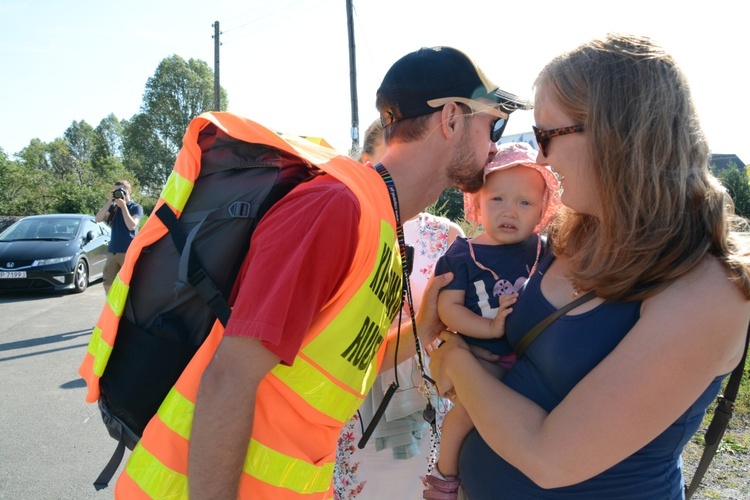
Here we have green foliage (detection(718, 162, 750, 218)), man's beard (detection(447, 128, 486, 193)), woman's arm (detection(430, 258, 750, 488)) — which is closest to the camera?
woman's arm (detection(430, 258, 750, 488))

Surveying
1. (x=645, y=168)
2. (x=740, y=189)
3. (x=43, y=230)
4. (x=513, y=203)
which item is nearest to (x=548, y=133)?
(x=645, y=168)

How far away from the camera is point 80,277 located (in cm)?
1142

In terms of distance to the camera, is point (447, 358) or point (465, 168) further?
point (465, 168)

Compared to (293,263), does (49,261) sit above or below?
below

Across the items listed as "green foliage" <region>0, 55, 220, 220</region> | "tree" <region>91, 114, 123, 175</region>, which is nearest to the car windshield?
"green foliage" <region>0, 55, 220, 220</region>

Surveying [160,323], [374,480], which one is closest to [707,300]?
[160,323]

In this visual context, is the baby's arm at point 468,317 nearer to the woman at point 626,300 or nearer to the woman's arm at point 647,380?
the woman at point 626,300

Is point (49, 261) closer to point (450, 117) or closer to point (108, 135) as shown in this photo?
point (450, 117)

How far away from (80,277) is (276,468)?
11.6 m

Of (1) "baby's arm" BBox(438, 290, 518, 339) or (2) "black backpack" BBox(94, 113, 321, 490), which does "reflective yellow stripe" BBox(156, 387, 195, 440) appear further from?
(1) "baby's arm" BBox(438, 290, 518, 339)

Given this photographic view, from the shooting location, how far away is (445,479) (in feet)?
6.59

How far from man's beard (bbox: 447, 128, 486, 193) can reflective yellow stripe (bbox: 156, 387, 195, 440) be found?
1235 mm

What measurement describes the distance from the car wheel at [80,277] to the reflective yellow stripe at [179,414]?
36.7ft

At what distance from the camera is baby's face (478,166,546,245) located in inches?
90.0
